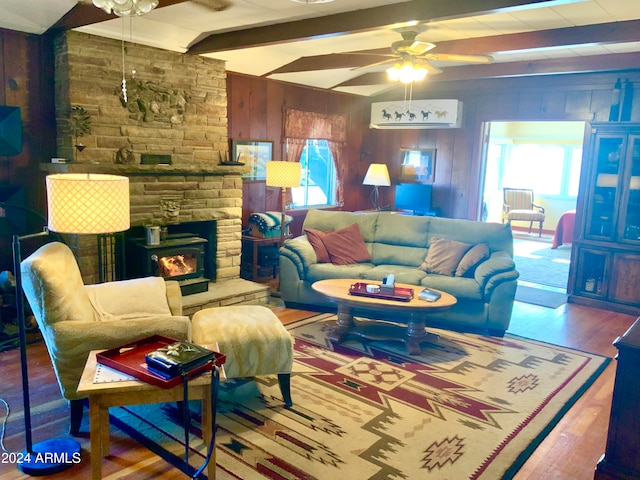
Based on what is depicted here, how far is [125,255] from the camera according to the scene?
4.57m

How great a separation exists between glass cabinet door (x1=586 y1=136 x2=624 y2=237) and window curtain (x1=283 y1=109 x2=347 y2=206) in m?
3.46

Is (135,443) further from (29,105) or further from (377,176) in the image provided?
(377,176)

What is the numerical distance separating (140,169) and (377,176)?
3952 millimetres

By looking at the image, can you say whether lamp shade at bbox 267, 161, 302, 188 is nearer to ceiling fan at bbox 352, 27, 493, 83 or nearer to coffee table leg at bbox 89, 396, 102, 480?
ceiling fan at bbox 352, 27, 493, 83

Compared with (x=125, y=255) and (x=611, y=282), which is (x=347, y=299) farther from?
(x=611, y=282)

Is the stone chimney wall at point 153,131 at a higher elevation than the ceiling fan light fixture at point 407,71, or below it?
below

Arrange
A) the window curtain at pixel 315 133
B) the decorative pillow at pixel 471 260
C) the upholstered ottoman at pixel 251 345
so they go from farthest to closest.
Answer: the window curtain at pixel 315 133 < the decorative pillow at pixel 471 260 < the upholstered ottoman at pixel 251 345

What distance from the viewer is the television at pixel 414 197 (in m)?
7.51

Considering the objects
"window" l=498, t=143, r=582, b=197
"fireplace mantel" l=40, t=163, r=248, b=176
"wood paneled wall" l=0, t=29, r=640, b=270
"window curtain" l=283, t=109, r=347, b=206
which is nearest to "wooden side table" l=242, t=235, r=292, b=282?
"wood paneled wall" l=0, t=29, r=640, b=270

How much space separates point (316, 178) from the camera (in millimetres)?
7504

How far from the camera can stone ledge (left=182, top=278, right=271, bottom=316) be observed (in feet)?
15.1

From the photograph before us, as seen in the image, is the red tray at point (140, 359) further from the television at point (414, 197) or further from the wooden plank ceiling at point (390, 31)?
the television at point (414, 197)

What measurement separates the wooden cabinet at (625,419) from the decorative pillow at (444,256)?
8.22 feet

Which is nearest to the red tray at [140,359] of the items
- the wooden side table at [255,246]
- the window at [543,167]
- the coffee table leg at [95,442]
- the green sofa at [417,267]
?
the coffee table leg at [95,442]
